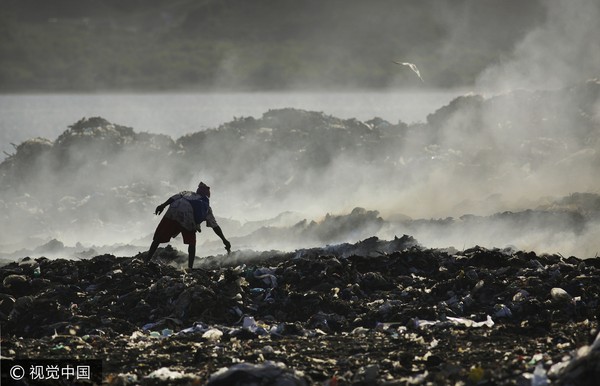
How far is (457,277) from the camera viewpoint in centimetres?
1370

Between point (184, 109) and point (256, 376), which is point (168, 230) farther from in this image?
point (184, 109)

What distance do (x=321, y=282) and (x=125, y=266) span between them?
10.0 feet

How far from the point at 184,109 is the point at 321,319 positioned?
106662mm

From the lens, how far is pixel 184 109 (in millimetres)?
117688

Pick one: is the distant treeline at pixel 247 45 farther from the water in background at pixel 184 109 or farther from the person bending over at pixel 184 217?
the person bending over at pixel 184 217

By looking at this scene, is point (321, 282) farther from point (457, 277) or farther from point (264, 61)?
point (264, 61)

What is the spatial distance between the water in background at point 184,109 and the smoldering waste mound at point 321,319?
183 feet

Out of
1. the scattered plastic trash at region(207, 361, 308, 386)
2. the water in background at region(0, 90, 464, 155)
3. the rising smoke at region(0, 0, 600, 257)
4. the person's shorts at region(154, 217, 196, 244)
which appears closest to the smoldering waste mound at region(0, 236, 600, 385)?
the scattered plastic trash at region(207, 361, 308, 386)

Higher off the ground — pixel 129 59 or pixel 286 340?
pixel 129 59

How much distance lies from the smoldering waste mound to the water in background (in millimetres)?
55773

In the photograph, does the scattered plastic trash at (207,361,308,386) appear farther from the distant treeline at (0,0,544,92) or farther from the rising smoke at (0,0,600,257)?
the distant treeline at (0,0,544,92)

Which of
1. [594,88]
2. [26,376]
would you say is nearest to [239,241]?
[594,88]

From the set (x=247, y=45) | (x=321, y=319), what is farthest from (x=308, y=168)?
(x=247, y=45)

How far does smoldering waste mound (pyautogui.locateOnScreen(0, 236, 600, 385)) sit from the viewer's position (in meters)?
10.0
